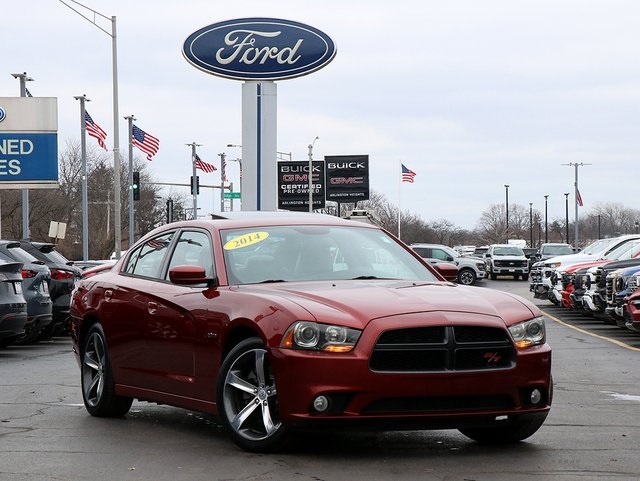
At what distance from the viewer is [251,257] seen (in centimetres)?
825

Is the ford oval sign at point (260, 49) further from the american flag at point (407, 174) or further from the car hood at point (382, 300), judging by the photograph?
the american flag at point (407, 174)

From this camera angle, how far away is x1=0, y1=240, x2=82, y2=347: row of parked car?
52.7 ft

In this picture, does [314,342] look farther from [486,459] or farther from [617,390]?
[617,390]

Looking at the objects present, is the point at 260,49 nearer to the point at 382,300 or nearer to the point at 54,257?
the point at 54,257

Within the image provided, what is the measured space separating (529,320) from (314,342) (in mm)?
1421

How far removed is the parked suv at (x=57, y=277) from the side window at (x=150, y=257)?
10263mm

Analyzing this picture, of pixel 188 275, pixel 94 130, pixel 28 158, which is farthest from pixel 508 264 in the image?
pixel 188 275

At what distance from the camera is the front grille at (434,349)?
6.89 meters

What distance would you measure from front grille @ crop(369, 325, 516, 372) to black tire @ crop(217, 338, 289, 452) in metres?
0.76

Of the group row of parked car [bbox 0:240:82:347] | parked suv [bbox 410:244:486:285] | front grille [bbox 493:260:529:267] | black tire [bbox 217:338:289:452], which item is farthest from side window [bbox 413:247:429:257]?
black tire [bbox 217:338:289:452]

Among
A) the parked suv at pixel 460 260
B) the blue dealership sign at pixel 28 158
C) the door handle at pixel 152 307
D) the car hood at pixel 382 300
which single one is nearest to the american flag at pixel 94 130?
the blue dealership sign at pixel 28 158

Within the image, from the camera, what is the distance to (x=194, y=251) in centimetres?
868

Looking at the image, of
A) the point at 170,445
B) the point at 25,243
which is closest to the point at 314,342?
the point at 170,445

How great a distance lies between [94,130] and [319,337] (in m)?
46.9
